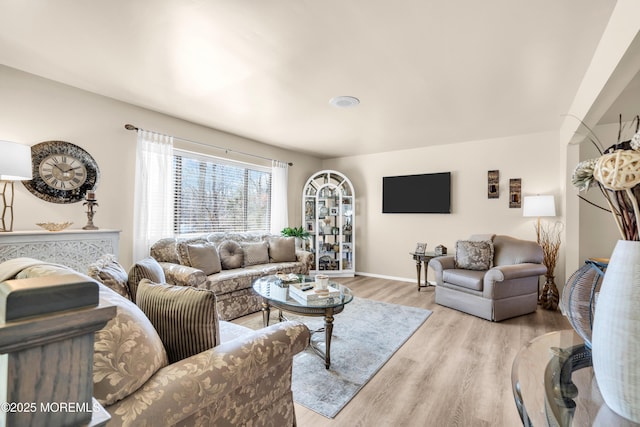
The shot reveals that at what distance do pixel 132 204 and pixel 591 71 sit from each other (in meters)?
4.50

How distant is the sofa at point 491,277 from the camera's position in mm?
3244

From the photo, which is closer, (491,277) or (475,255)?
(491,277)

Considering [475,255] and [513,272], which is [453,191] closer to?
[475,255]

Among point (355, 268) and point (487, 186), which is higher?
point (487, 186)

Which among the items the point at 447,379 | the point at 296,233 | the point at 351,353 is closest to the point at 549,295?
the point at 447,379

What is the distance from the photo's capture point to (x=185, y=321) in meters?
1.17

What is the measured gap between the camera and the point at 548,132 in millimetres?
4062

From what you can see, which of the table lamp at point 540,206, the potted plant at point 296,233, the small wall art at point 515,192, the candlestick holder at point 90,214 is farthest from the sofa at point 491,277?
the candlestick holder at point 90,214

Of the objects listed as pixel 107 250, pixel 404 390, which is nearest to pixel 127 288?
pixel 107 250

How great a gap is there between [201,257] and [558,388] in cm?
322

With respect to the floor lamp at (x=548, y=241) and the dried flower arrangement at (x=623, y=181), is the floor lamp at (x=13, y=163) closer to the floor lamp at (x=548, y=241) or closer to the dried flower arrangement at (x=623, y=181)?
the dried flower arrangement at (x=623, y=181)

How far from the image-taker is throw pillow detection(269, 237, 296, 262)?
426 centimetres

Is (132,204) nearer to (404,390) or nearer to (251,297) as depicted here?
(251,297)

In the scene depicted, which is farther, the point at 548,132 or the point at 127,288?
the point at 548,132
